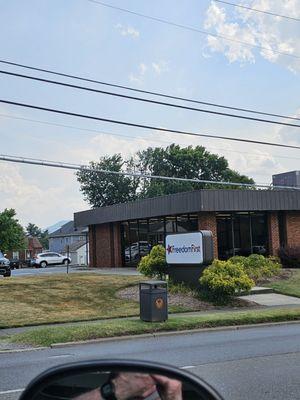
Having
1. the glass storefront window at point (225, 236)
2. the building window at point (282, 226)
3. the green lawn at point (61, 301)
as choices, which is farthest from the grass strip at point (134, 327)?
the building window at point (282, 226)

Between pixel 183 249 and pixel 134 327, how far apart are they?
24.9 ft

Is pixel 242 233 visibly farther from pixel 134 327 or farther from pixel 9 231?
pixel 9 231

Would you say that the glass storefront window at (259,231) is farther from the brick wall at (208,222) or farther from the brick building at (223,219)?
the brick wall at (208,222)

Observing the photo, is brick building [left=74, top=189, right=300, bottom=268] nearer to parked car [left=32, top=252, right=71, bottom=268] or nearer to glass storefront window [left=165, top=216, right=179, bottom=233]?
glass storefront window [left=165, top=216, right=179, bottom=233]

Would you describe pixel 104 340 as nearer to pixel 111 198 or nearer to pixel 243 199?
pixel 243 199

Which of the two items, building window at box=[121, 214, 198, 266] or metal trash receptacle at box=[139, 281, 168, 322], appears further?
building window at box=[121, 214, 198, 266]

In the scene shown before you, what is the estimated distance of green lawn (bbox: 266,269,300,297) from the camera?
21.8 metres

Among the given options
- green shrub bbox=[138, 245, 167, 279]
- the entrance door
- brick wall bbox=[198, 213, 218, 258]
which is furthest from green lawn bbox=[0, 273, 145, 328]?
the entrance door

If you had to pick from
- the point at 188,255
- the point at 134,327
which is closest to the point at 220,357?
the point at 134,327

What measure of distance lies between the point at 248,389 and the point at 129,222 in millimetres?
33930

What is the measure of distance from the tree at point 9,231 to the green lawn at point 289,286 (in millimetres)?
50929

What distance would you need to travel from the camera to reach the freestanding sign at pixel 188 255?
67.5ft

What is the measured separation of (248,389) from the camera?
23.8 ft

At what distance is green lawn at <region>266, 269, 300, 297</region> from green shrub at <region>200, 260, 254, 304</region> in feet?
8.77
